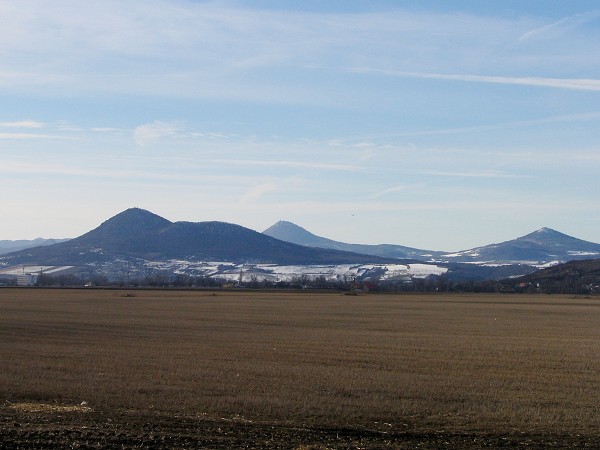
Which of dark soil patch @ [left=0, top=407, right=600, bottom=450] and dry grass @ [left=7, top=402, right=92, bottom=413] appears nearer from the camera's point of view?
dark soil patch @ [left=0, top=407, right=600, bottom=450]

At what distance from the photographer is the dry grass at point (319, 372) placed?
19406 millimetres

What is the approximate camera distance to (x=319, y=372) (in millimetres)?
27406

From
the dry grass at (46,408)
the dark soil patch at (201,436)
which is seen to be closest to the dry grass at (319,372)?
the dry grass at (46,408)

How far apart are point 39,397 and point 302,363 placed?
11.5 meters

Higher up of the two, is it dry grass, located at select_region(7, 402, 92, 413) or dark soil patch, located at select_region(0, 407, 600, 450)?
dark soil patch, located at select_region(0, 407, 600, 450)

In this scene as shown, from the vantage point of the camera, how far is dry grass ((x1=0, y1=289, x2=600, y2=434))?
19.4 meters

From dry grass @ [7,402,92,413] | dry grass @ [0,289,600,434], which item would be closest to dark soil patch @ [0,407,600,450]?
dry grass @ [7,402,92,413]

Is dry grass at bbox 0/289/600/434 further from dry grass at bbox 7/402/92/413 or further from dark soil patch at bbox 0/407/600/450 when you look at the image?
dark soil patch at bbox 0/407/600/450

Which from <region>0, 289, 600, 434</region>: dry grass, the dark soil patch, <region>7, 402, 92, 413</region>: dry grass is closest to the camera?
the dark soil patch

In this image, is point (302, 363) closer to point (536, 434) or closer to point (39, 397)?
point (39, 397)

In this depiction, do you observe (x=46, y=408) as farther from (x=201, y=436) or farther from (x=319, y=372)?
(x=319, y=372)

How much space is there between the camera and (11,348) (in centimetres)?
3391

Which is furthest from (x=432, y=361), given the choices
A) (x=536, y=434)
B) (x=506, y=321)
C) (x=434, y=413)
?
(x=506, y=321)

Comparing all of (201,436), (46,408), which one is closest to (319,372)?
(46,408)
